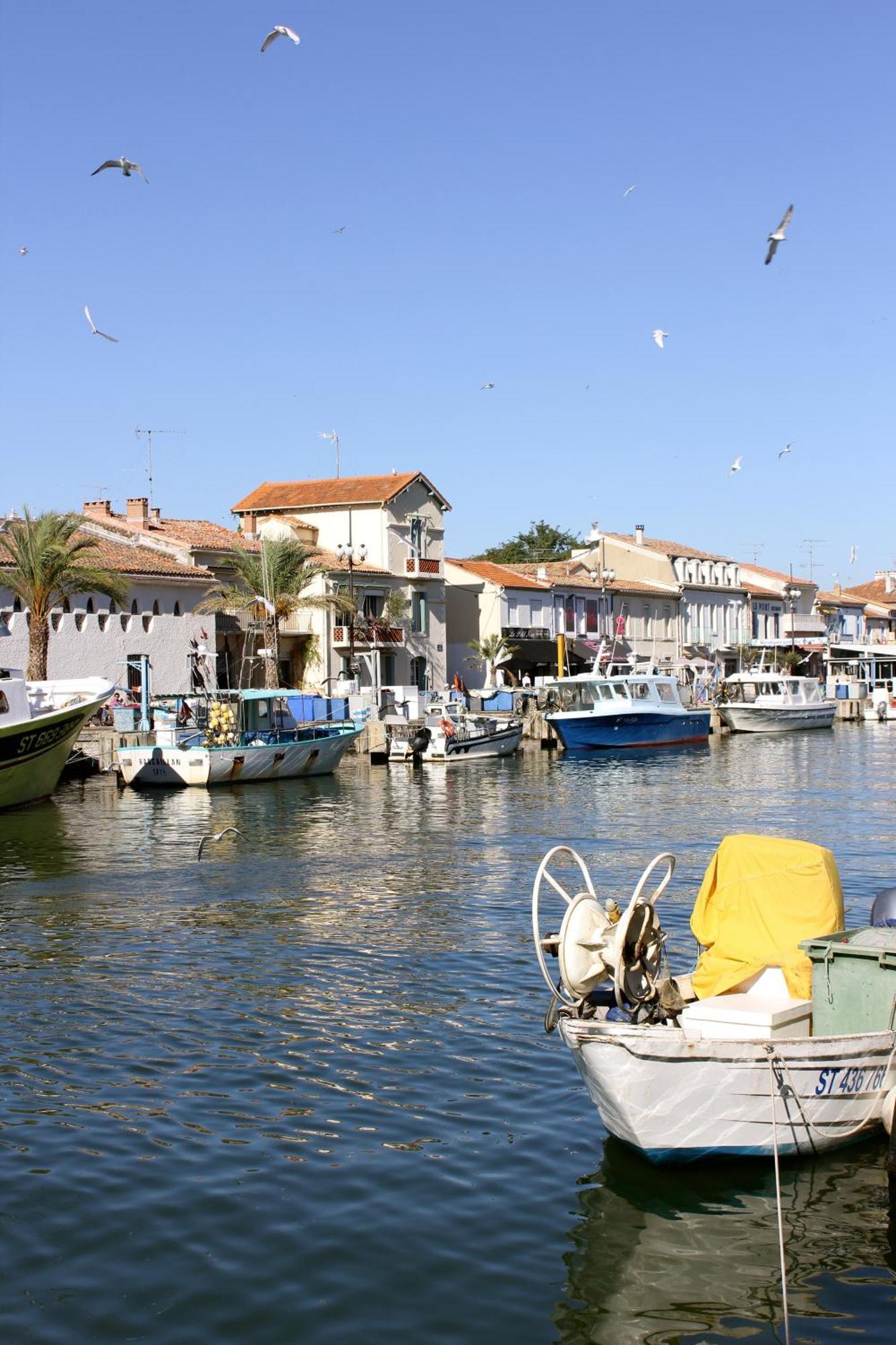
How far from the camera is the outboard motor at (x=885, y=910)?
13.3m

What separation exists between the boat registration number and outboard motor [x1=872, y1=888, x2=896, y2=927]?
2426 millimetres

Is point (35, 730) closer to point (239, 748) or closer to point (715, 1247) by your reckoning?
point (239, 748)

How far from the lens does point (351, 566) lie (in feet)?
204

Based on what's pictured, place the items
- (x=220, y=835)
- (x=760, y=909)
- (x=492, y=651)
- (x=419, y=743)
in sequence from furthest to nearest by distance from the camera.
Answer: (x=492, y=651), (x=419, y=743), (x=220, y=835), (x=760, y=909)

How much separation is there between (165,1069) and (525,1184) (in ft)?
13.8

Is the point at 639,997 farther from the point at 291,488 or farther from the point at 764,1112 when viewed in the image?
the point at 291,488

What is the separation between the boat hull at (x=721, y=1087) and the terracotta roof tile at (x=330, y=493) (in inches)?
2394

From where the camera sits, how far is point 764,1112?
1055cm

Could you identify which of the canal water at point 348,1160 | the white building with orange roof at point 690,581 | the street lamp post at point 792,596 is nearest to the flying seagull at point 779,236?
the canal water at point 348,1160

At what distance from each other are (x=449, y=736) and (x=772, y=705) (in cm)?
2480

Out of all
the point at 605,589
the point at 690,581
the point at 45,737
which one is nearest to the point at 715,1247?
the point at 45,737

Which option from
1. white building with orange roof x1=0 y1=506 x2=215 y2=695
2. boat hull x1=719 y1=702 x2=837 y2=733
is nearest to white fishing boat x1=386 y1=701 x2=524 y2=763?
white building with orange roof x1=0 y1=506 x2=215 y2=695

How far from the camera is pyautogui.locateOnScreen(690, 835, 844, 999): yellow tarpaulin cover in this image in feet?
39.6

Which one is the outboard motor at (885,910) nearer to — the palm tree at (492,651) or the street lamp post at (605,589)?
the palm tree at (492,651)
